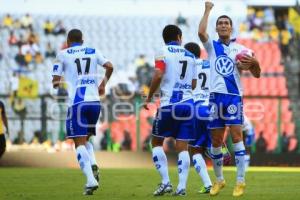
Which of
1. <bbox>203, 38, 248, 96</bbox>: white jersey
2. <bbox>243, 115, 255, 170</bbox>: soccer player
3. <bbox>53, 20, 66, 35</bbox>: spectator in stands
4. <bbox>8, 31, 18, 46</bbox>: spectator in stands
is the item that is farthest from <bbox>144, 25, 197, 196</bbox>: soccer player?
<bbox>53, 20, 66, 35</bbox>: spectator in stands

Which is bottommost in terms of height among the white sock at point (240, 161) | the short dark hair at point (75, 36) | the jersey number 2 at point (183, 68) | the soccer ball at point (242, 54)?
the white sock at point (240, 161)

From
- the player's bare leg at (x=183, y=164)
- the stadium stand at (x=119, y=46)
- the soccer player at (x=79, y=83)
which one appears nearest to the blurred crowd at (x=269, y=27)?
the stadium stand at (x=119, y=46)

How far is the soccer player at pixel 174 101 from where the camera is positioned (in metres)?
11.8

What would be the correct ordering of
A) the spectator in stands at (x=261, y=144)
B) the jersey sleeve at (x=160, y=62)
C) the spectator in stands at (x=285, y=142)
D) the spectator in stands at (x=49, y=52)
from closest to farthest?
the jersey sleeve at (x=160, y=62)
the spectator in stands at (x=285, y=142)
the spectator in stands at (x=261, y=144)
the spectator in stands at (x=49, y=52)

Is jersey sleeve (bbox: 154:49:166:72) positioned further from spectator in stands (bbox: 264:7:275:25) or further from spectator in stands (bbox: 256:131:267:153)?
spectator in stands (bbox: 264:7:275:25)

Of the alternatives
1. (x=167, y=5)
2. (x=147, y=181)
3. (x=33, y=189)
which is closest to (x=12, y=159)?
(x=147, y=181)

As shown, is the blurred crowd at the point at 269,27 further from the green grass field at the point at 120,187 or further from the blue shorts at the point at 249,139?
the green grass field at the point at 120,187

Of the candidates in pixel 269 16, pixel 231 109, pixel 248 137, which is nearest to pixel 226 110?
pixel 231 109

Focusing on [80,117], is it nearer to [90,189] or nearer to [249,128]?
[90,189]

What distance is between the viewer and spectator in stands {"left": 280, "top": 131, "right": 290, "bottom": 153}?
24.3m

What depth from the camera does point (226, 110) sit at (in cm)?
1148

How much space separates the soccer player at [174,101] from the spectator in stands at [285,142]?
1285 cm

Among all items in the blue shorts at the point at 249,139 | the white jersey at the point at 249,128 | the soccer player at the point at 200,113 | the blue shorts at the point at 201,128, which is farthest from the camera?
the blue shorts at the point at 249,139

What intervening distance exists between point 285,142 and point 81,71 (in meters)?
13.2
